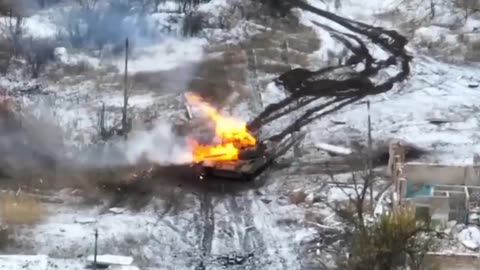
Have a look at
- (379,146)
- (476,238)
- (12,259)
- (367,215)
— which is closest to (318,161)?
(379,146)

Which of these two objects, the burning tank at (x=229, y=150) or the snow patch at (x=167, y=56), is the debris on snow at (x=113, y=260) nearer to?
the burning tank at (x=229, y=150)

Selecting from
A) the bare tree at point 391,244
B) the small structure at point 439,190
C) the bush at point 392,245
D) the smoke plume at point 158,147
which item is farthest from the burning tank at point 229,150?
the bush at point 392,245

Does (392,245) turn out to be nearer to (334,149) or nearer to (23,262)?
(23,262)

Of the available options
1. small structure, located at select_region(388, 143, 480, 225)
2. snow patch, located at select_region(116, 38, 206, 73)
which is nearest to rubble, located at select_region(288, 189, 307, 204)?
small structure, located at select_region(388, 143, 480, 225)

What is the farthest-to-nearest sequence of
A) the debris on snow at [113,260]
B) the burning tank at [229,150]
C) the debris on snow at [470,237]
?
the burning tank at [229,150]
the debris on snow at [113,260]
the debris on snow at [470,237]

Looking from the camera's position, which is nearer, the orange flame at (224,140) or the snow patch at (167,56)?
the orange flame at (224,140)

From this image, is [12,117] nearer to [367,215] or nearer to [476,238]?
[367,215]

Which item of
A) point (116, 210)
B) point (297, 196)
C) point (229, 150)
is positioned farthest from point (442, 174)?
point (116, 210)
